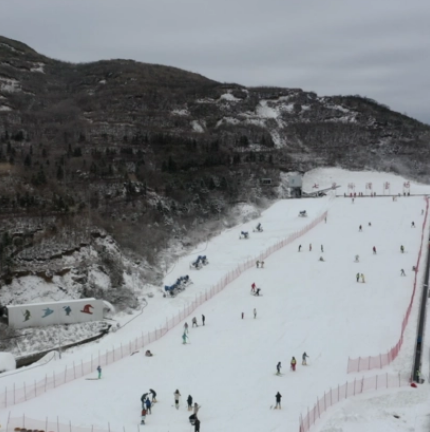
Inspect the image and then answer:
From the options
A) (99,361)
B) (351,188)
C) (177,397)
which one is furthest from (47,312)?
(351,188)

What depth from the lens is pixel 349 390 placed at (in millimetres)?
22609

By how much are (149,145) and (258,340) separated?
5014 cm

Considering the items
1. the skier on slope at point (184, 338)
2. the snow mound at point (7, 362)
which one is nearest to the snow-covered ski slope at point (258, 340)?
the skier on slope at point (184, 338)

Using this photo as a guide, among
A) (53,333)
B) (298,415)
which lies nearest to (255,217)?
(53,333)

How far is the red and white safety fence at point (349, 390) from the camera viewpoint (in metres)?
20.4

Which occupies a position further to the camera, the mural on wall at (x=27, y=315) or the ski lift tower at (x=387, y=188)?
the ski lift tower at (x=387, y=188)

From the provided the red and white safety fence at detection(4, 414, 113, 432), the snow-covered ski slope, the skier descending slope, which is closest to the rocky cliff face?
the snow-covered ski slope

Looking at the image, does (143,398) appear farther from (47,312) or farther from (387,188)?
(387,188)

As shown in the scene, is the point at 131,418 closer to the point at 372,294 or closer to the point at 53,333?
the point at 53,333

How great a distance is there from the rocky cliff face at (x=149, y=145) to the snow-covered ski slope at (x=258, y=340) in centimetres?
1007

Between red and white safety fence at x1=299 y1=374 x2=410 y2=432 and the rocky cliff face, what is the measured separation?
22.4 metres

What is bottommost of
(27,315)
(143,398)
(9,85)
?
(27,315)

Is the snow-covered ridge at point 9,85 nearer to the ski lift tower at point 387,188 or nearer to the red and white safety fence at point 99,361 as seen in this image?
the ski lift tower at point 387,188

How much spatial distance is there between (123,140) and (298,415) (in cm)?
5963
